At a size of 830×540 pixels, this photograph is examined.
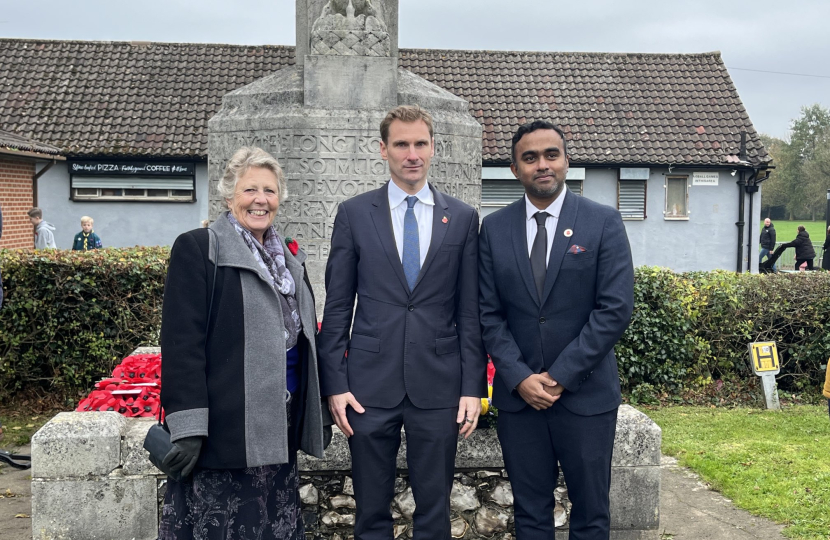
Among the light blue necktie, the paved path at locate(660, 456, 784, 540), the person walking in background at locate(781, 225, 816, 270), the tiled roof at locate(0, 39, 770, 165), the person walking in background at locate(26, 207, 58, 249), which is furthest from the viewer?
the person walking in background at locate(781, 225, 816, 270)

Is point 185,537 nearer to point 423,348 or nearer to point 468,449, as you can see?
point 423,348

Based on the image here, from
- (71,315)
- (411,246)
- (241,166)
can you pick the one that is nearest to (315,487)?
(411,246)

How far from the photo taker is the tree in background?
60.3 metres

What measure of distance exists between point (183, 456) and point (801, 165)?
67653 mm

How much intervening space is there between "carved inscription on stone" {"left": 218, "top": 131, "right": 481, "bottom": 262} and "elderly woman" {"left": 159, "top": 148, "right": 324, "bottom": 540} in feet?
6.31

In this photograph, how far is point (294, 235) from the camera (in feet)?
16.9

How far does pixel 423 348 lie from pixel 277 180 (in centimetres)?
86

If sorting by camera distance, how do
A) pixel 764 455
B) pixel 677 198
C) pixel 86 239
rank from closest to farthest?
pixel 764 455, pixel 86 239, pixel 677 198

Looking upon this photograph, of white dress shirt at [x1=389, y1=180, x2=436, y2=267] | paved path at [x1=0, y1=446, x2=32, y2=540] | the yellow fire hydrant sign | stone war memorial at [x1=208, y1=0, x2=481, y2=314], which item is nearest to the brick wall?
paved path at [x1=0, y1=446, x2=32, y2=540]

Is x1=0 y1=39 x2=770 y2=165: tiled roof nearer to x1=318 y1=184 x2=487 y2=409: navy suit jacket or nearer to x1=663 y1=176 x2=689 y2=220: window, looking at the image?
x1=663 y1=176 x2=689 y2=220: window

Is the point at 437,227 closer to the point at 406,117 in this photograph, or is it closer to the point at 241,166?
the point at 406,117

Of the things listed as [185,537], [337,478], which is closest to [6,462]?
[337,478]

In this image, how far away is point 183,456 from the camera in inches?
113

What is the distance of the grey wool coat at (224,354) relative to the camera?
2912mm
